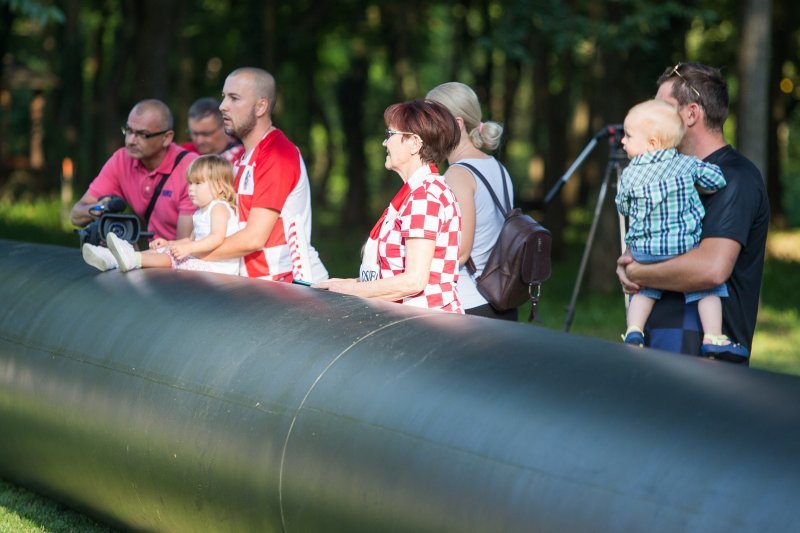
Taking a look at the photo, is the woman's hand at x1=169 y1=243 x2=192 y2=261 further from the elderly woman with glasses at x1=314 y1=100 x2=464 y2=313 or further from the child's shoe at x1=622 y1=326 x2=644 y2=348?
the child's shoe at x1=622 y1=326 x2=644 y2=348

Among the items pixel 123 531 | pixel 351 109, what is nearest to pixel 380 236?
pixel 123 531

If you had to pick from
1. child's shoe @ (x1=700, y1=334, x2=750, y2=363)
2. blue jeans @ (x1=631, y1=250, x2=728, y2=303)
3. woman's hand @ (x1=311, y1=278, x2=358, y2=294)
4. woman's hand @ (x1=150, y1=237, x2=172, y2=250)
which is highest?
blue jeans @ (x1=631, y1=250, x2=728, y2=303)

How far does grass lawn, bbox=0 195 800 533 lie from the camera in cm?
550

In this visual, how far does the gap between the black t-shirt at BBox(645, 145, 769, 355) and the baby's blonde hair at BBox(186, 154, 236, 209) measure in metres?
2.30

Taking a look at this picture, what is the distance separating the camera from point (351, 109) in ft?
81.0

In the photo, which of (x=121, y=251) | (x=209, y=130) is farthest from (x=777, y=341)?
(x=121, y=251)

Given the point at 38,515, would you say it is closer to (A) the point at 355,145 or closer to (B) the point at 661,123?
(B) the point at 661,123

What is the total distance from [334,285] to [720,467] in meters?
2.20

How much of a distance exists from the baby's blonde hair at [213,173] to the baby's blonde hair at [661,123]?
7.38ft

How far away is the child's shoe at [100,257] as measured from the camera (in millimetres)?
5266

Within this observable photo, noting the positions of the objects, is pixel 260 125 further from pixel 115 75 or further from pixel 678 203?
pixel 115 75

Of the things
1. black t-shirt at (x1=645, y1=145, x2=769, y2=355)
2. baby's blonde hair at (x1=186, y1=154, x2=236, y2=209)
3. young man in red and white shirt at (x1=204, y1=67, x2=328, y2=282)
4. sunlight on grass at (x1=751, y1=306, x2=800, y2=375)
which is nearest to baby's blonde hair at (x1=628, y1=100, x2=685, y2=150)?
black t-shirt at (x1=645, y1=145, x2=769, y2=355)

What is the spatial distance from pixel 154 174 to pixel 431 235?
266 centimetres

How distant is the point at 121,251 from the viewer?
17.2 feet
